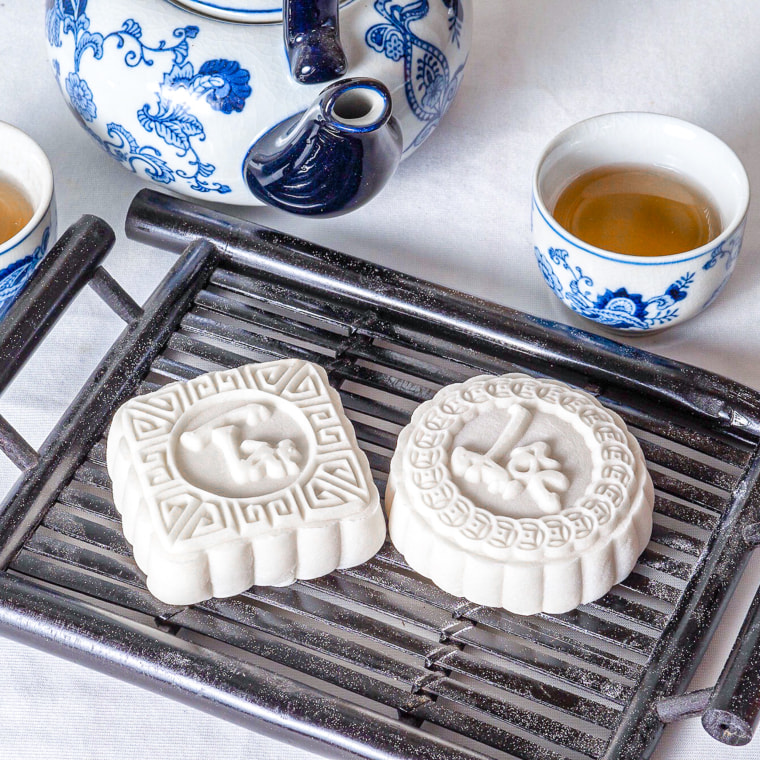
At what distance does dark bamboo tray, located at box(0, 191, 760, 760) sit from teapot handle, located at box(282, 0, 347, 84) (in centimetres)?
14

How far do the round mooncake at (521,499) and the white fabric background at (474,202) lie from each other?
119 millimetres

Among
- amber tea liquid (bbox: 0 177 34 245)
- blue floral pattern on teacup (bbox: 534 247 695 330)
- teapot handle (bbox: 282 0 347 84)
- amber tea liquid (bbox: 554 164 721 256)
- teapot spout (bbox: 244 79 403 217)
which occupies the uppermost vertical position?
amber tea liquid (bbox: 554 164 721 256)

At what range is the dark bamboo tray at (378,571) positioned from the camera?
60 centimetres

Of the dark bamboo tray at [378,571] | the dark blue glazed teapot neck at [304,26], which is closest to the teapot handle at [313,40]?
the dark blue glazed teapot neck at [304,26]

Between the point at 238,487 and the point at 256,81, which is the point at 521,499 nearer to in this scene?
the point at 238,487

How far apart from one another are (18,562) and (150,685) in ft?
0.37

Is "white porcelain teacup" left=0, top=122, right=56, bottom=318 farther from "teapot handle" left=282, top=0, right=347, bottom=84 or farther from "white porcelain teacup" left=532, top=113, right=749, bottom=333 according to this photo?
"white porcelain teacup" left=532, top=113, right=749, bottom=333

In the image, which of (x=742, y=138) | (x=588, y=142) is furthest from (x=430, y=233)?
(x=742, y=138)

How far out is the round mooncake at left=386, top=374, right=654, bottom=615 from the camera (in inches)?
24.4

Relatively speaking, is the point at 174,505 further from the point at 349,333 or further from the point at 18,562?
the point at 349,333

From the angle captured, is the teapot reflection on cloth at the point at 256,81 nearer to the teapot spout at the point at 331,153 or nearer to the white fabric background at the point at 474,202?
the teapot spout at the point at 331,153

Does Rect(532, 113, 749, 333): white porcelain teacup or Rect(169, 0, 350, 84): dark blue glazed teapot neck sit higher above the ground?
Rect(532, 113, 749, 333): white porcelain teacup

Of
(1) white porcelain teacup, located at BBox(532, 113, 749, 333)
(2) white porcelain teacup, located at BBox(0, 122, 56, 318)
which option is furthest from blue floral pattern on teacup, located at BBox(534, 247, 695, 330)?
(2) white porcelain teacup, located at BBox(0, 122, 56, 318)

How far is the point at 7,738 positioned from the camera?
0.66 m
